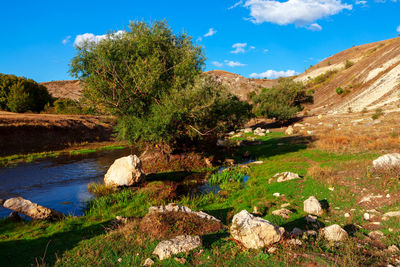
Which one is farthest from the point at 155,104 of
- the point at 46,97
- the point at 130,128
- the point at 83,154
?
the point at 46,97

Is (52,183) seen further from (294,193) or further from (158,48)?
(294,193)

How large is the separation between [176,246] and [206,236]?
1462 millimetres

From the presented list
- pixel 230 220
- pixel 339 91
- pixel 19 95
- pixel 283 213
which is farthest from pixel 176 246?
pixel 339 91

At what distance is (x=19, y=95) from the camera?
5488cm

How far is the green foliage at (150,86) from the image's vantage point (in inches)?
763

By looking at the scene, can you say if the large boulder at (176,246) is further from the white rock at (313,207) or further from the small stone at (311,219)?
the white rock at (313,207)

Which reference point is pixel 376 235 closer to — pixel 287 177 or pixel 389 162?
pixel 389 162

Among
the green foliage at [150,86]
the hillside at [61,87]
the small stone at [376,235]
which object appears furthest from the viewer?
the hillside at [61,87]

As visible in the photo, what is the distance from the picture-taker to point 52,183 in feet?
61.9

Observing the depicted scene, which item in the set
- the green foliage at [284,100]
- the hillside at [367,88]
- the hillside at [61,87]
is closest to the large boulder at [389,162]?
the hillside at [367,88]

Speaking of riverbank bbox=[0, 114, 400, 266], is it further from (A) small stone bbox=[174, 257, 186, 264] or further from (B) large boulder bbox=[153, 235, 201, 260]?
(B) large boulder bbox=[153, 235, 201, 260]

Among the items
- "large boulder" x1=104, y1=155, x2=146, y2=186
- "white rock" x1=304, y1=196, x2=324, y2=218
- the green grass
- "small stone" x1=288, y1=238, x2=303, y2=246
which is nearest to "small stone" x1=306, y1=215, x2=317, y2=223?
the green grass

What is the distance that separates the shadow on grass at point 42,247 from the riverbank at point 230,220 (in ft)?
0.09

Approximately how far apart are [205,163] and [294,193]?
11484mm
